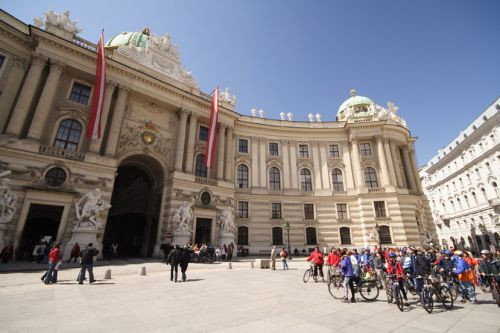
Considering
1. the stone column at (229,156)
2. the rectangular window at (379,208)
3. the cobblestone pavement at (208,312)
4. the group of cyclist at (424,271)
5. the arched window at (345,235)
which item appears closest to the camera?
the cobblestone pavement at (208,312)

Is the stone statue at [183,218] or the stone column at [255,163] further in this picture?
the stone column at [255,163]

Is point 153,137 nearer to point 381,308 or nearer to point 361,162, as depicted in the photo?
point 381,308

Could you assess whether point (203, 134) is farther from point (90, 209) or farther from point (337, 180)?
point (337, 180)

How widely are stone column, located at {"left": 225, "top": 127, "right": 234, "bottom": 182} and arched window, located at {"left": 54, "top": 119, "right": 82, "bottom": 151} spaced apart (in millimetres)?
15137

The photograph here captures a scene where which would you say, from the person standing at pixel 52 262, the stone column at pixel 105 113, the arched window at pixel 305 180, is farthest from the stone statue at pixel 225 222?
the person standing at pixel 52 262

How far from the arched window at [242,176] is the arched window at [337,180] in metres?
12.7

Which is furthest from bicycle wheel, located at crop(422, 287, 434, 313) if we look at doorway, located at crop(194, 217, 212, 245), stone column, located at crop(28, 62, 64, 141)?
stone column, located at crop(28, 62, 64, 141)

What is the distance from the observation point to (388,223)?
1156 inches

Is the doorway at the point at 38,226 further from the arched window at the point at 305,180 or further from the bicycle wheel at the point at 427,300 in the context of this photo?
the arched window at the point at 305,180

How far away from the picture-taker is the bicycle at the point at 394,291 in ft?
22.9

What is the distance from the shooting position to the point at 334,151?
3503 cm

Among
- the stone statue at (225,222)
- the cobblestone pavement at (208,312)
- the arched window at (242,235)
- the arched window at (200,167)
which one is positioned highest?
the arched window at (200,167)

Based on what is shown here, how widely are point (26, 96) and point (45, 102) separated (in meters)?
1.22

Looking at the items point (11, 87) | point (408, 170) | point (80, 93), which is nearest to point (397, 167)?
point (408, 170)
